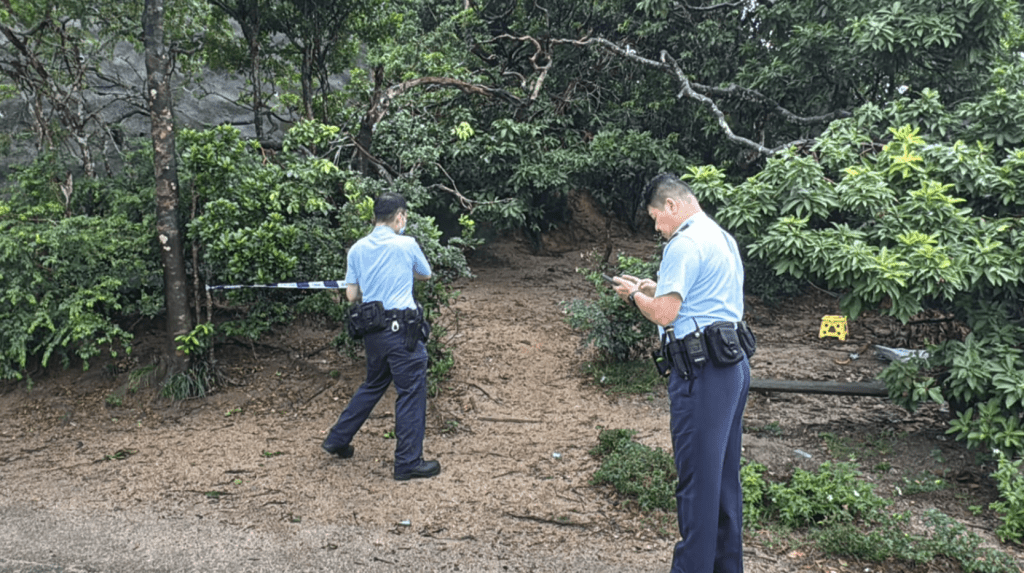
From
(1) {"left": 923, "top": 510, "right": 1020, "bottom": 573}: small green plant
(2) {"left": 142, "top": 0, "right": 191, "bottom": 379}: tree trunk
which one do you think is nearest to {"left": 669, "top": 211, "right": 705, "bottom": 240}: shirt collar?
(1) {"left": 923, "top": 510, "right": 1020, "bottom": 573}: small green plant

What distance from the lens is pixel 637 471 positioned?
15.7 feet

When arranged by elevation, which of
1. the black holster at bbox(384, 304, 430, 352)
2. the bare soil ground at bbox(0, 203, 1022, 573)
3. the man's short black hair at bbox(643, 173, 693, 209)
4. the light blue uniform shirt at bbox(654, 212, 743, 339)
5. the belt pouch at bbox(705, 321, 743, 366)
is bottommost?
the bare soil ground at bbox(0, 203, 1022, 573)

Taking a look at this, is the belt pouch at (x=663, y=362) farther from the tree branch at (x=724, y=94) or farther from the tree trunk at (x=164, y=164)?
the tree branch at (x=724, y=94)

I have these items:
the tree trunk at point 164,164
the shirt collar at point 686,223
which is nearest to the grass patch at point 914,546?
the shirt collar at point 686,223

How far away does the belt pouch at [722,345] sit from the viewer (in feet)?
10.4

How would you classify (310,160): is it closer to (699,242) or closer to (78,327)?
(78,327)

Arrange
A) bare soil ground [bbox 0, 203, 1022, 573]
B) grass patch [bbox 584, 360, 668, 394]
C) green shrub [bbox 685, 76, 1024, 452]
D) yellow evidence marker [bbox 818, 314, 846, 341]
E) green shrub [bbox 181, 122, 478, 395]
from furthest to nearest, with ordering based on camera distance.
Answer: grass patch [bbox 584, 360, 668, 394] < yellow evidence marker [bbox 818, 314, 846, 341] < green shrub [bbox 181, 122, 478, 395] < green shrub [bbox 685, 76, 1024, 452] < bare soil ground [bbox 0, 203, 1022, 573]

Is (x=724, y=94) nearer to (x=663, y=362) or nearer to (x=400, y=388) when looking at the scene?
(x=400, y=388)

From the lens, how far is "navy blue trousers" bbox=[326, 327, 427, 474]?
4711 millimetres

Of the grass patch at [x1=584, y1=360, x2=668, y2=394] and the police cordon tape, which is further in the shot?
the grass patch at [x1=584, y1=360, x2=668, y2=394]

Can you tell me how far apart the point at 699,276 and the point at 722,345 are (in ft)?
1.11

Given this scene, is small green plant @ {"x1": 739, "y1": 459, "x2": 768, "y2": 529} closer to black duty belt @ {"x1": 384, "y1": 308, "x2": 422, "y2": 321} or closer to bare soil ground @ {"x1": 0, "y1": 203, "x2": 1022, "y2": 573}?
bare soil ground @ {"x1": 0, "y1": 203, "x2": 1022, "y2": 573}

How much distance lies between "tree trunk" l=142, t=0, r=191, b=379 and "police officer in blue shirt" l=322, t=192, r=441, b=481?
2.28 metres

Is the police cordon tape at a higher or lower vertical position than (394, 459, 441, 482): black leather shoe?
higher
